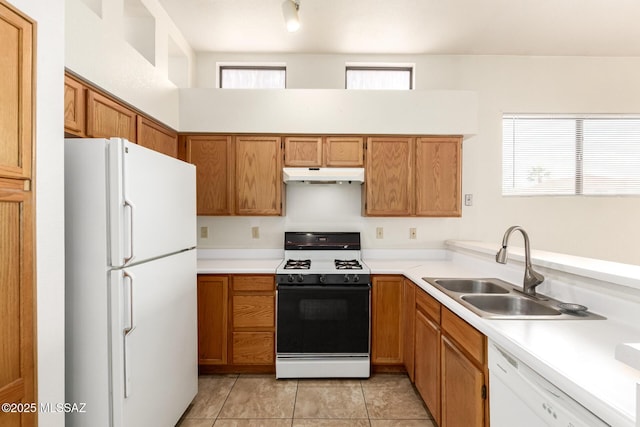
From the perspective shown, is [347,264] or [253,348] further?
[347,264]

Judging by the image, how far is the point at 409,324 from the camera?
257 cm

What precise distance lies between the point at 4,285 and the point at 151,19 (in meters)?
2.24

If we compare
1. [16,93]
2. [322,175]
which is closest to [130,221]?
[16,93]

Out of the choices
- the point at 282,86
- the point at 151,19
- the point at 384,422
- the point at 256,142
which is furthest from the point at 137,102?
the point at 384,422

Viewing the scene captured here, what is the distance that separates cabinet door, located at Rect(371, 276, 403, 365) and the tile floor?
178 mm

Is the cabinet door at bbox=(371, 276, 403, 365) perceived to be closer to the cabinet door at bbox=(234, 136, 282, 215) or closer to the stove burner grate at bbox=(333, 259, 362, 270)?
the stove burner grate at bbox=(333, 259, 362, 270)

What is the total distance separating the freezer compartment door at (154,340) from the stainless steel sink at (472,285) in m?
1.69

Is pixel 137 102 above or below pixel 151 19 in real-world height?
below

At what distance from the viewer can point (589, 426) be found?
2.84 feet

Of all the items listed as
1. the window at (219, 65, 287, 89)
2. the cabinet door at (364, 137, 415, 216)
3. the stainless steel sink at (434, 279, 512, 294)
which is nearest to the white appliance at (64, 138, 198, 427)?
the stainless steel sink at (434, 279, 512, 294)

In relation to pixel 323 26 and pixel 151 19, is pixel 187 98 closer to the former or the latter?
pixel 151 19

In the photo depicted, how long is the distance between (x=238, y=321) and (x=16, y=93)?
212 cm

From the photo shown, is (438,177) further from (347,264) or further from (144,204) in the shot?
(144,204)

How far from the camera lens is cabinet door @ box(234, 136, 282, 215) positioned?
301 cm
